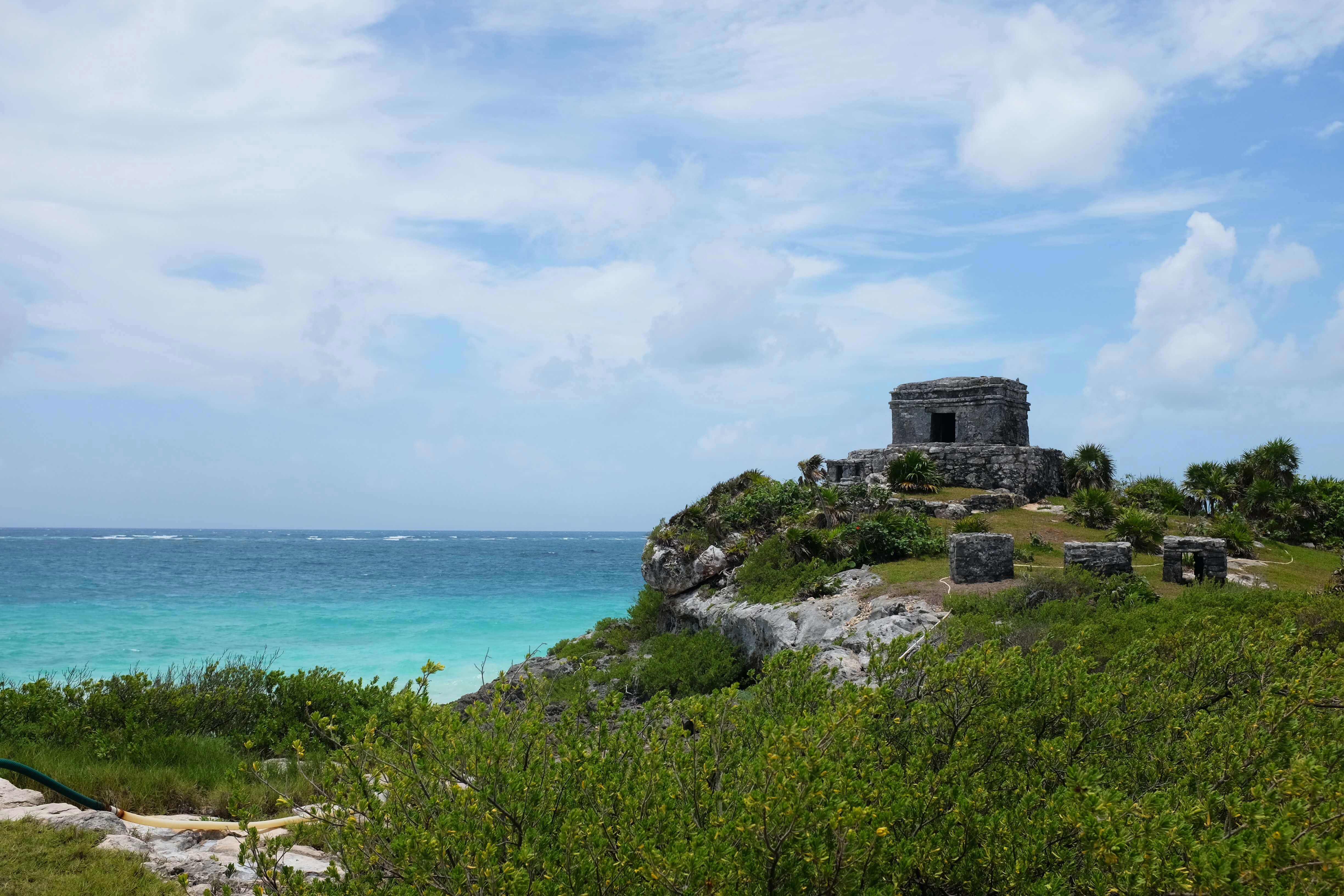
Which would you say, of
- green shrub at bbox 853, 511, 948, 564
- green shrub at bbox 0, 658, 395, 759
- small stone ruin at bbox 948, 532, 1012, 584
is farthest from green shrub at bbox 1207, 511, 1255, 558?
green shrub at bbox 0, 658, 395, 759

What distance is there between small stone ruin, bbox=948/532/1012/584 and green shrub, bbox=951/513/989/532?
4520mm

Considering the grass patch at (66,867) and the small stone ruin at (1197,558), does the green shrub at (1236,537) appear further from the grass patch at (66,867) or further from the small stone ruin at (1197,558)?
the grass patch at (66,867)

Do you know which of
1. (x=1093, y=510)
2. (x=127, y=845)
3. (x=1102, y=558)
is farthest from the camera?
(x=1093, y=510)

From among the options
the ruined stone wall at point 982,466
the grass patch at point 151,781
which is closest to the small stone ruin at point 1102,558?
the ruined stone wall at point 982,466

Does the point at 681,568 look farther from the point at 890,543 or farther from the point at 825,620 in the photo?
the point at 825,620

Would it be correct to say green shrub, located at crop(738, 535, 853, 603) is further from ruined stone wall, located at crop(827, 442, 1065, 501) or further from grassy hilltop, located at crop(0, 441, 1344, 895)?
ruined stone wall, located at crop(827, 442, 1065, 501)

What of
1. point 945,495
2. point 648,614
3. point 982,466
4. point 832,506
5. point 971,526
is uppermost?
point 982,466

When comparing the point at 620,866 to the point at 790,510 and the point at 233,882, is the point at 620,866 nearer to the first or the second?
the point at 233,882

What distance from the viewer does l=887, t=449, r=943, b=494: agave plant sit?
25.4m

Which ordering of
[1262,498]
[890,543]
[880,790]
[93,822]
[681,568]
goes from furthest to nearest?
[1262,498], [681,568], [890,543], [93,822], [880,790]

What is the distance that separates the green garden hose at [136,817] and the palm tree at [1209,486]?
87.9 ft

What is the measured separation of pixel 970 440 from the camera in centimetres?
2856

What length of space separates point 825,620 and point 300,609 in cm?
3396

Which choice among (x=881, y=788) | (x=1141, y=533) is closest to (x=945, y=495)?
(x=1141, y=533)
